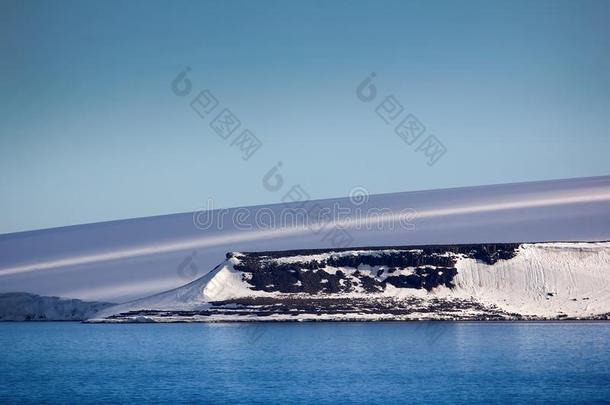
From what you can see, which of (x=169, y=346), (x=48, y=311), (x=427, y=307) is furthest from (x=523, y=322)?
(x=48, y=311)

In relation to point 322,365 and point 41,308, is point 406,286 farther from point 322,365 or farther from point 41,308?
point 41,308

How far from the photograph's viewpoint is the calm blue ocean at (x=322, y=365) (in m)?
64.6

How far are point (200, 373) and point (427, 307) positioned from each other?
5483 centimetres

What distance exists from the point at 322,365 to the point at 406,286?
52896 mm

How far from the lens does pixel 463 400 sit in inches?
2398

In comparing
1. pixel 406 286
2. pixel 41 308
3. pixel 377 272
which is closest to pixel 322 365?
pixel 406 286

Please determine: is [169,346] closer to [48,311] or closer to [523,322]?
[523,322]

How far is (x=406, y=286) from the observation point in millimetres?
130750

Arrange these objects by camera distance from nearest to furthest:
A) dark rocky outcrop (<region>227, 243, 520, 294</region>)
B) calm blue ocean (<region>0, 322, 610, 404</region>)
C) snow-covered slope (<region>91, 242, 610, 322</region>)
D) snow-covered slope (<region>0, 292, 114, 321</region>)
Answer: calm blue ocean (<region>0, 322, 610, 404</region>), snow-covered slope (<region>91, 242, 610, 322</region>), dark rocky outcrop (<region>227, 243, 520, 294</region>), snow-covered slope (<region>0, 292, 114, 321</region>)

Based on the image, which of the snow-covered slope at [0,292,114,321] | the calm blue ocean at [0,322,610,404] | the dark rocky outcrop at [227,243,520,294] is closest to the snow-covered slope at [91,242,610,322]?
the dark rocky outcrop at [227,243,520,294]

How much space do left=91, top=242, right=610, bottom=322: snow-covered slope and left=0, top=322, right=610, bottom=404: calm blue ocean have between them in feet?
20.8

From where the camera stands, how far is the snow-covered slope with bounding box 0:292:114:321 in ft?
577

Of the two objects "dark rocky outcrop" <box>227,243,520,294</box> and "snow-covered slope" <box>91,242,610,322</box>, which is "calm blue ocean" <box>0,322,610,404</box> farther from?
"dark rocky outcrop" <box>227,243,520,294</box>

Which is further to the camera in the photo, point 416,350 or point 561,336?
point 561,336
